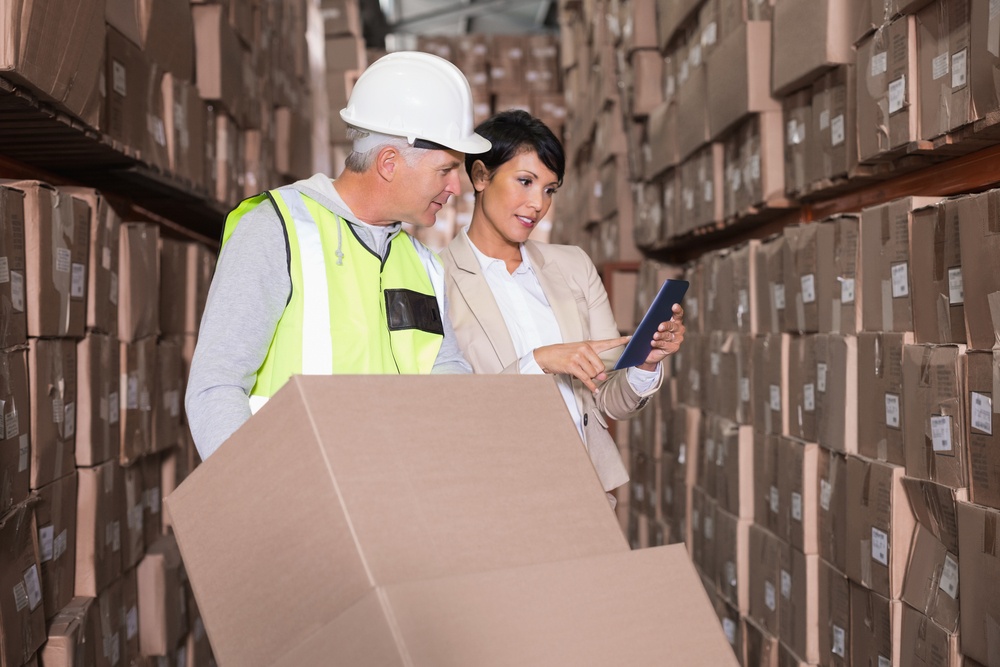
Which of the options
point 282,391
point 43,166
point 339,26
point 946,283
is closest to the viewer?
point 282,391

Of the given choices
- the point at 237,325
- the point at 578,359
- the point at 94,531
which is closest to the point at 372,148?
the point at 237,325

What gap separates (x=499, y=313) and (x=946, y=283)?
100 cm

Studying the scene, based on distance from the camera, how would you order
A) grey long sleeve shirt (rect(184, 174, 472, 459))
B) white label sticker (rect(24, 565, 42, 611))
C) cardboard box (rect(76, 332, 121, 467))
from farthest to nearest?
cardboard box (rect(76, 332, 121, 467)), white label sticker (rect(24, 565, 42, 611)), grey long sleeve shirt (rect(184, 174, 472, 459))

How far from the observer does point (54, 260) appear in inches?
100

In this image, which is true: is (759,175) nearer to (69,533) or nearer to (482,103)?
(69,533)

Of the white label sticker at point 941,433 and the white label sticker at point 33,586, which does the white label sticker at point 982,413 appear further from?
the white label sticker at point 33,586

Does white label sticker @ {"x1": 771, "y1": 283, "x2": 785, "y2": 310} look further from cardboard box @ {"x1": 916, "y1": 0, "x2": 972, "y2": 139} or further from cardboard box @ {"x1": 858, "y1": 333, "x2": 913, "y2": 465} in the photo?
cardboard box @ {"x1": 916, "y1": 0, "x2": 972, "y2": 139}

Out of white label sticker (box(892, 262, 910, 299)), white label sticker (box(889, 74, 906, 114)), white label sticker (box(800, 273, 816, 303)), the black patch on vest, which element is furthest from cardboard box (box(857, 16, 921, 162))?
the black patch on vest

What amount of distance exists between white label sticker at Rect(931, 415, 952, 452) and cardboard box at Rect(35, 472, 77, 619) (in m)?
2.07

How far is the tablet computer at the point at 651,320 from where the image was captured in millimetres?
2023

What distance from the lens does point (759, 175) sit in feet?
11.4

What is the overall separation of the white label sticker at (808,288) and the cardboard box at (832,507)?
0.44 metres

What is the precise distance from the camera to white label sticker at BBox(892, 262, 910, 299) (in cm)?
245

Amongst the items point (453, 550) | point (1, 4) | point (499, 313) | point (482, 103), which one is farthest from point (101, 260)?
point (482, 103)
